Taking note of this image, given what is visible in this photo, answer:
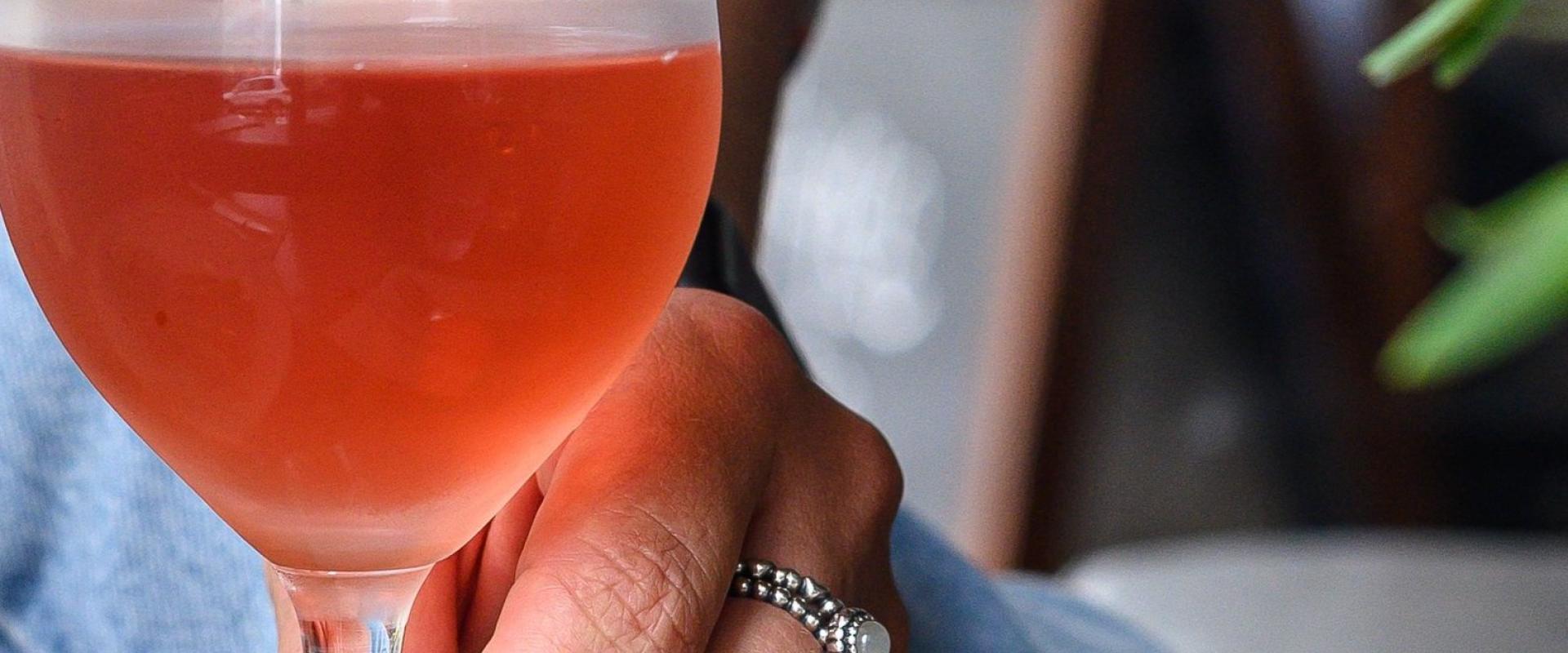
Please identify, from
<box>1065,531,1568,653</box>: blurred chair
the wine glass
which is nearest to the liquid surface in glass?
the wine glass

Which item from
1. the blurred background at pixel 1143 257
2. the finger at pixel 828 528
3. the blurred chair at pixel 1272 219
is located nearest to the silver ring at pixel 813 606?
the finger at pixel 828 528

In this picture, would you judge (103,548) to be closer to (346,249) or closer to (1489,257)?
(346,249)

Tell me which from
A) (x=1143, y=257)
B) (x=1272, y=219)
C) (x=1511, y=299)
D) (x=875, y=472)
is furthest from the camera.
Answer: (x=1143, y=257)

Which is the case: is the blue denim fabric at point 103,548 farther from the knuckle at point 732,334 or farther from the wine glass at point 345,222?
the wine glass at point 345,222

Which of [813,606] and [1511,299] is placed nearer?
[1511,299]

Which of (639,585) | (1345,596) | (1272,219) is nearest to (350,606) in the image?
(639,585)

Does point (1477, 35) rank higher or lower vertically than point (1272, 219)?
higher
